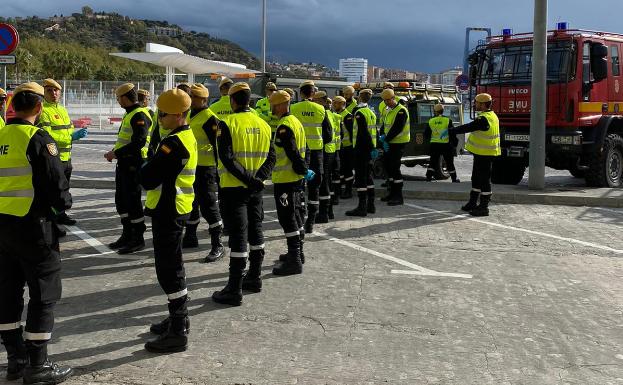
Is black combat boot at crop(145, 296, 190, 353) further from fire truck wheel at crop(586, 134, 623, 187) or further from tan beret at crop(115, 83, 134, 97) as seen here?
fire truck wheel at crop(586, 134, 623, 187)

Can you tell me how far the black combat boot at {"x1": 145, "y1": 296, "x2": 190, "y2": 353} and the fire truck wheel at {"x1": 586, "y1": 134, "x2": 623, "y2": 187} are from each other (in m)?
10.3

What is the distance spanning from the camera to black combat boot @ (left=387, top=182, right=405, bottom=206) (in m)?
11.1

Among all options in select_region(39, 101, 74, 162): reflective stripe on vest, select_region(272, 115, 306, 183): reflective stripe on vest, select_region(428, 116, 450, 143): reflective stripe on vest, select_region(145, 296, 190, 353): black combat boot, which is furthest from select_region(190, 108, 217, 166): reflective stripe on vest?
select_region(428, 116, 450, 143): reflective stripe on vest

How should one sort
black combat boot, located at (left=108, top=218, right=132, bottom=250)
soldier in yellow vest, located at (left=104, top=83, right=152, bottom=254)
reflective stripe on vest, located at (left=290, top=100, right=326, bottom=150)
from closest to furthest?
soldier in yellow vest, located at (left=104, top=83, right=152, bottom=254) → black combat boot, located at (left=108, top=218, right=132, bottom=250) → reflective stripe on vest, located at (left=290, top=100, right=326, bottom=150)

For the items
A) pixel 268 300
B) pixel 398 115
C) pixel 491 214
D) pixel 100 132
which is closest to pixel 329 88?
pixel 398 115

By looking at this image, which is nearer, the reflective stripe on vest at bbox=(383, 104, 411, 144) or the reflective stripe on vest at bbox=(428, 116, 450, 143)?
the reflective stripe on vest at bbox=(383, 104, 411, 144)

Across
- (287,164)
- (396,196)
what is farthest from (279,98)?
(396,196)

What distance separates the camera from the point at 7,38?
10164mm

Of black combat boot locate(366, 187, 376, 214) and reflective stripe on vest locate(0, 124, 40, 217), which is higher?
reflective stripe on vest locate(0, 124, 40, 217)

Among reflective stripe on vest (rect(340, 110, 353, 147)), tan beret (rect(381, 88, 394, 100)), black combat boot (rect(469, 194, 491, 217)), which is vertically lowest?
black combat boot (rect(469, 194, 491, 217))

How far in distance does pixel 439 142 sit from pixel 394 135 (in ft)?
11.6

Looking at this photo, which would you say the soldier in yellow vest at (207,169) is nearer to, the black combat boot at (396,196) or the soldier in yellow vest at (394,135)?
the soldier in yellow vest at (394,135)

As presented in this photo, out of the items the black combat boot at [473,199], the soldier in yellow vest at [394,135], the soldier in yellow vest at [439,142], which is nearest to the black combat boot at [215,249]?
the soldier in yellow vest at [394,135]

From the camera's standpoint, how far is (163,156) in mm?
4453
